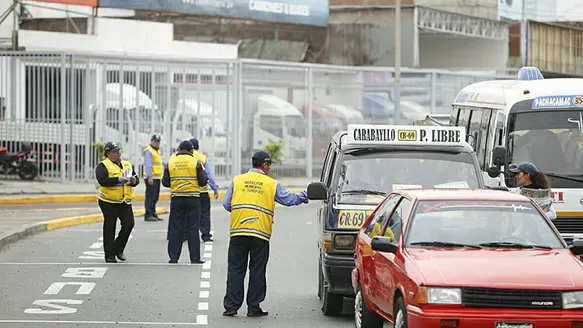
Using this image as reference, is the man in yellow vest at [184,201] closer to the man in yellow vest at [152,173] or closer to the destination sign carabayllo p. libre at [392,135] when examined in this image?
the destination sign carabayllo p. libre at [392,135]

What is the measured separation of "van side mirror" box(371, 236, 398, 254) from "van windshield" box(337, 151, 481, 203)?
3103mm

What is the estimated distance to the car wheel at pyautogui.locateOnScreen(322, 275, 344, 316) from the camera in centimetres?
1316

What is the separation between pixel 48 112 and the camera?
1314 inches

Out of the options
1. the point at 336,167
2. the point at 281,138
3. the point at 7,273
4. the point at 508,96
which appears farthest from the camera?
the point at 281,138

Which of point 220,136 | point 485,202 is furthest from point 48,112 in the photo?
point 485,202

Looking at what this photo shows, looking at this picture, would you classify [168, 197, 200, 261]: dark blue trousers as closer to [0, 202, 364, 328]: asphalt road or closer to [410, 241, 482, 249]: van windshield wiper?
[0, 202, 364, 328]: asphalt road

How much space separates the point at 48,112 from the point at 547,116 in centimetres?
1889

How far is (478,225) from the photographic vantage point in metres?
10.6

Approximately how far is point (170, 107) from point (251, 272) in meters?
21.5

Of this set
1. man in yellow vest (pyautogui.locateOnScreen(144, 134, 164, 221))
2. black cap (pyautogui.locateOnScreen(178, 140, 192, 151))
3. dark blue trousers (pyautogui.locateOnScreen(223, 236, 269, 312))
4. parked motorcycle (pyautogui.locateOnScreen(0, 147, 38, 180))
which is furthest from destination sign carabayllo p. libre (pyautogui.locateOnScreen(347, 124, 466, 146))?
parked motorcycle (pyautogui.locateOnScreen(0, 147, 38, 180))

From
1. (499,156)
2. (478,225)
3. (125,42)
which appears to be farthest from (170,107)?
(478,225)

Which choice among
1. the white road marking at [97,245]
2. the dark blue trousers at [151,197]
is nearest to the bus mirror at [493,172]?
the white road marking at [97,245]

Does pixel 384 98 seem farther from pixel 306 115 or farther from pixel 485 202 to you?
pixel 485 202

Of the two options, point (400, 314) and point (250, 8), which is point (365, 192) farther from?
point (250, 8)
